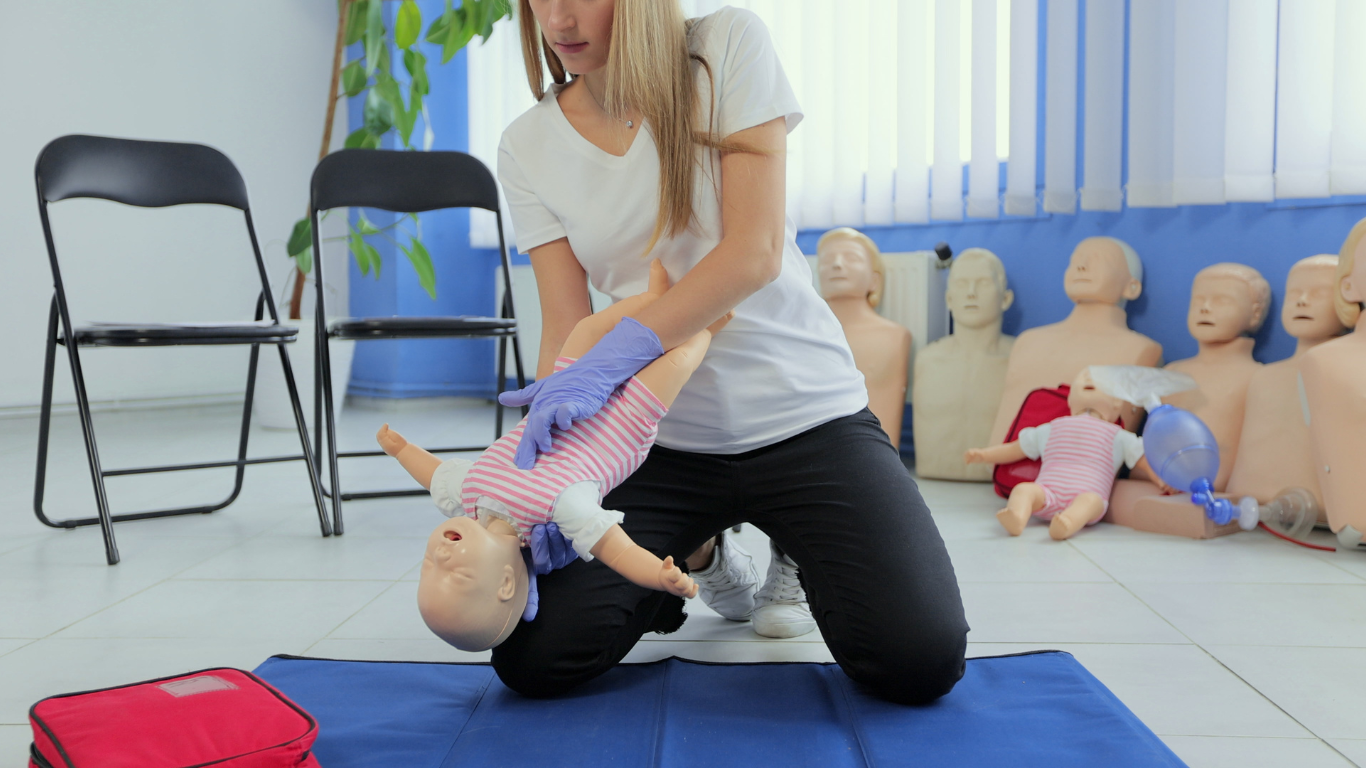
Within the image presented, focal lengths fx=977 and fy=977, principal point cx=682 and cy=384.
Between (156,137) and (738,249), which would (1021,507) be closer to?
(738,249)

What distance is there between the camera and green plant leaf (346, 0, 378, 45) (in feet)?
10.5

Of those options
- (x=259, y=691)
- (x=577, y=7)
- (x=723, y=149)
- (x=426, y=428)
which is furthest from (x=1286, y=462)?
(x=426, y=428)

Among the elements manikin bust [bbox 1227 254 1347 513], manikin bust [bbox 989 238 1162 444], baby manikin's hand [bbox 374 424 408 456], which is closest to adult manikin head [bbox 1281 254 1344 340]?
manikin bust [bbox 1227 254 1347 513]

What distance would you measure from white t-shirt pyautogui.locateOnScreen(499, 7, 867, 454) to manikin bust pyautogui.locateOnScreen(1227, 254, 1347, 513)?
1.19 meters

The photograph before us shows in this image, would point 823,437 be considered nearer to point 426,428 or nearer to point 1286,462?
point 1286,462

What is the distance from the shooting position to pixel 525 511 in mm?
946

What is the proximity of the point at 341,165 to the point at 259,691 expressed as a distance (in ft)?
5.24

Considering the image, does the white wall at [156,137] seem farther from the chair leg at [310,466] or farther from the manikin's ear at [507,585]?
the manikin's ear at [507,585]

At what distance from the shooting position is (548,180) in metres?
1.20

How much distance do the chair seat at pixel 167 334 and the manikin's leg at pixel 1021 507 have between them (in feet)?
4.83

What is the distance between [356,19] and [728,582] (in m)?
2.63

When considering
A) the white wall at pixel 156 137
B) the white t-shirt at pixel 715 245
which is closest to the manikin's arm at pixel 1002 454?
the white t-shirt at pixel 715 245

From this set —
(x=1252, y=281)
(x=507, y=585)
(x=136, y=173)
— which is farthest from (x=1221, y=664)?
(x=136, y=173)

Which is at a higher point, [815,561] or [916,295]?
[916,295]
